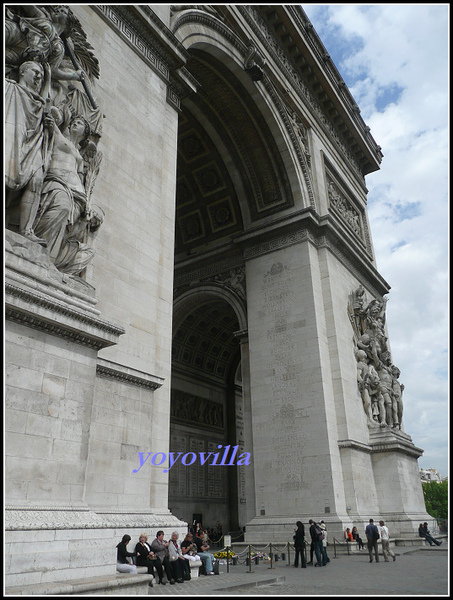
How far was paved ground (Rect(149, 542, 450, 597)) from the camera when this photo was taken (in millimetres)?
7449

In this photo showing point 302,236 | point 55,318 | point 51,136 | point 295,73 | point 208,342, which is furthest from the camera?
point 208,342

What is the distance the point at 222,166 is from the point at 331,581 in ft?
57.0

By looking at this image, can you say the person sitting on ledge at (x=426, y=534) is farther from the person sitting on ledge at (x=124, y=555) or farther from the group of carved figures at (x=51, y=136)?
the group of carved figures at (x=51, y=136)

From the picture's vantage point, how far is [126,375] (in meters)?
9.12

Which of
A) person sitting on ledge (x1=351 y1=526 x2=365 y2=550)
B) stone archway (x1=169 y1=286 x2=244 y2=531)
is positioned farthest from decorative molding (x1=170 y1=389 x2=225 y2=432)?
person sitting on ledge (x1=351 y1=526 x2=365 y2=550)

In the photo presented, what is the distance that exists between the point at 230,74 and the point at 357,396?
536 inches

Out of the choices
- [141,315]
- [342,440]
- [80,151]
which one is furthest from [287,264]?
[80,151]

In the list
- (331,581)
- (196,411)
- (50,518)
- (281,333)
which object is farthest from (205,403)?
(50,518)

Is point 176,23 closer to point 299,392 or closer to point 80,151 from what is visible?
point 80,151

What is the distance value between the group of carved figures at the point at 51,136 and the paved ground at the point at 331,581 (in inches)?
225

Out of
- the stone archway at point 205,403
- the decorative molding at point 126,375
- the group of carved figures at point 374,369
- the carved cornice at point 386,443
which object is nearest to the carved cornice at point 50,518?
the decorative molding at point 126,375

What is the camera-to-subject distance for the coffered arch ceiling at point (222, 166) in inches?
797

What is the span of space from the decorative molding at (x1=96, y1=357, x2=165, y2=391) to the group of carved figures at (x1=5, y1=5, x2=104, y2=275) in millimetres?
1800

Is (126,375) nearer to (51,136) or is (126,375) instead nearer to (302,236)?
(51,136)
